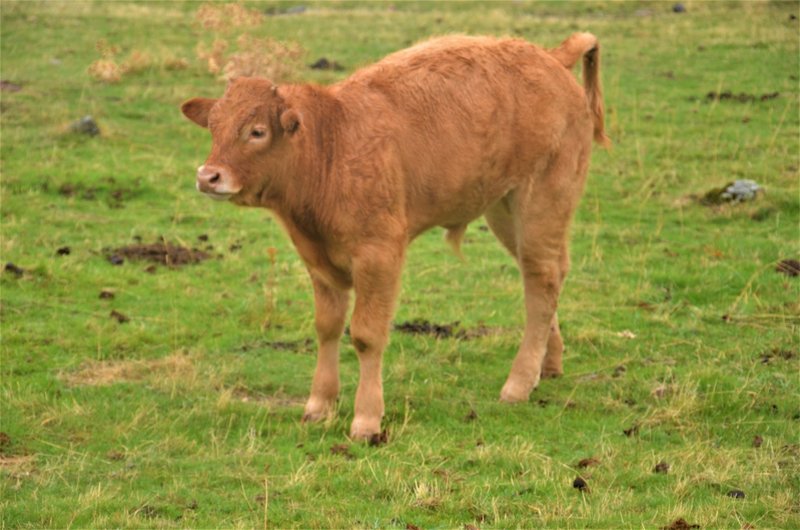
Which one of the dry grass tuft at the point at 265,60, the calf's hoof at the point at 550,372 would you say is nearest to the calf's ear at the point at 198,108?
the calf's hoof at the point at 550,372

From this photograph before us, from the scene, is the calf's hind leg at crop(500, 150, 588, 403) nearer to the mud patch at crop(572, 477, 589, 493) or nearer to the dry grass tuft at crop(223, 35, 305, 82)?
the mud patch at crop(572, 477, 589, 493)

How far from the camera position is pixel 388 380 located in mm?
8922

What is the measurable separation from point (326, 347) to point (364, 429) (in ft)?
2.59

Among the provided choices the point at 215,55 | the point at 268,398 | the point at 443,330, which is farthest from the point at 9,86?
the point at 268,398

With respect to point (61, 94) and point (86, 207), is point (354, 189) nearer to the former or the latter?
point (86, 207)

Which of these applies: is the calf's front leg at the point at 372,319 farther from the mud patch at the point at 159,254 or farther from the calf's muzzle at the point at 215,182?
the mud patch at the point at 159,254

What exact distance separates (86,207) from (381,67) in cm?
635

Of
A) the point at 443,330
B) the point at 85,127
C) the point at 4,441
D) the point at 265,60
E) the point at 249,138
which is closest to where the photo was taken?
the point at 4,441

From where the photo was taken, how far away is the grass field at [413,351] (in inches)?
258

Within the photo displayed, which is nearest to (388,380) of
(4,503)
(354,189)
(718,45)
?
(354,189)

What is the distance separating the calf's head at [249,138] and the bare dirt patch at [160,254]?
172 inches

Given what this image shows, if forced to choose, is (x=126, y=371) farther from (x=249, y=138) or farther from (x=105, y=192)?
(x=105, y=192)

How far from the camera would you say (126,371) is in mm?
8930

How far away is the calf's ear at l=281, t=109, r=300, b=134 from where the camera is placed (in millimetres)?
7539
